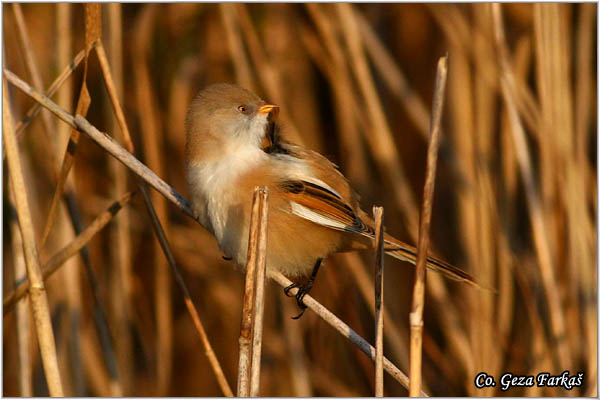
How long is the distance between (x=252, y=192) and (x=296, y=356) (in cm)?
129

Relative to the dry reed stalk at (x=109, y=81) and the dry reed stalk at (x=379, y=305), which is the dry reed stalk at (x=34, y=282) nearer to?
the dry reed stalk at (x=109, y=81)

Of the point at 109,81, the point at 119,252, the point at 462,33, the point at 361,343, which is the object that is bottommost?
the point at 361,343

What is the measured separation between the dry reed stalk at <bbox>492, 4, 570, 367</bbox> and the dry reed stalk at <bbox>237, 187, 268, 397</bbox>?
5.11ft

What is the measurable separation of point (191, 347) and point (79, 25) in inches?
84.3

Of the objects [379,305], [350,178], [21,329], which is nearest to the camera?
[379,305]

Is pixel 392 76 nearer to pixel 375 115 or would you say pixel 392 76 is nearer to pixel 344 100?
pixel 344 100

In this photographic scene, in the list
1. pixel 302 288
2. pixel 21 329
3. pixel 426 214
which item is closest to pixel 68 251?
pixel 21 329

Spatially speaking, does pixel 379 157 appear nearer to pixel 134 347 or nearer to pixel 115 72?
pixel 115 72

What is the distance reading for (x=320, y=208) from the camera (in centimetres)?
259

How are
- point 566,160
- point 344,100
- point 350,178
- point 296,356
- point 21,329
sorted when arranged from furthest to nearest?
point 350,178, point 344,100, point 296,356, point 566,160, point 21,329

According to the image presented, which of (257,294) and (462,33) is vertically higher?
(462,33)

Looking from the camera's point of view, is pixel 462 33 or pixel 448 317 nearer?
pixel 448 317

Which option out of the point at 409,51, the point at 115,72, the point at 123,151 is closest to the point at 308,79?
the point at 409,51

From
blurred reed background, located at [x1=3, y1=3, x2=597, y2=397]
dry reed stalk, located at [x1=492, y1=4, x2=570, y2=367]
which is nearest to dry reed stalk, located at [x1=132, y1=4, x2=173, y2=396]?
blurred reed background, located at [x1=3, y1=3, x2=597, y2=397]
